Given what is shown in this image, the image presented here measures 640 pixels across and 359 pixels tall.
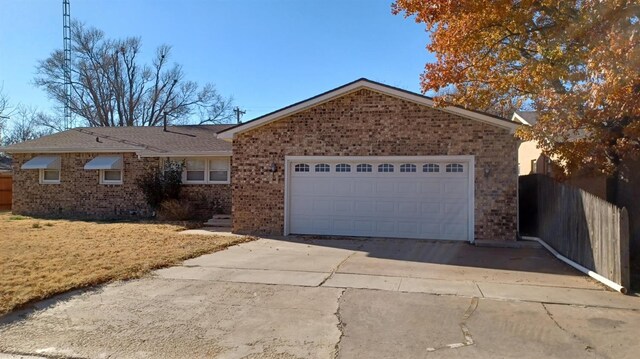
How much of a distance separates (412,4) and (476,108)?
11.1 ft

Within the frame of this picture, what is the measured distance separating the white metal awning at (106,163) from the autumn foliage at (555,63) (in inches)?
527

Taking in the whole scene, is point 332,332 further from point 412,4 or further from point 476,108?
point 476,108

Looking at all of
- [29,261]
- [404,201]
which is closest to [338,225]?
[404,201]

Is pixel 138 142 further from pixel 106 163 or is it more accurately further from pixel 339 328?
pixel 339 328

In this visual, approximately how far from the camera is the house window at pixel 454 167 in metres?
12.6

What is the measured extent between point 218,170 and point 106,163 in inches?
185

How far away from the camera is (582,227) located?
29.0 ft

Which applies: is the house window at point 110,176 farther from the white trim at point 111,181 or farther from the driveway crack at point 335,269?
the driveway crack at point 335,269

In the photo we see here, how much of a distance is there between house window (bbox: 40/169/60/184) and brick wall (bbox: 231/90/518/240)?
415 inches

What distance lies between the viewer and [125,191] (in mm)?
19250

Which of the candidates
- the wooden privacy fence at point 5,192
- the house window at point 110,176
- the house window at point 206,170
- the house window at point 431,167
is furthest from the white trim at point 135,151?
the house window at point 431,167

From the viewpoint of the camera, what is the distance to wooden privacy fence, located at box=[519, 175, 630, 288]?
23.5 ft

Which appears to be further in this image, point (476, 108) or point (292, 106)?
point (292, 106)

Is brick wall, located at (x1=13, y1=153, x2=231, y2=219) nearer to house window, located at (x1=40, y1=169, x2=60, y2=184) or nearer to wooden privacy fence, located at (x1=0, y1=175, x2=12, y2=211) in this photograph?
house window, located at (x1=40, y1=169, x2=60, y2=184)
